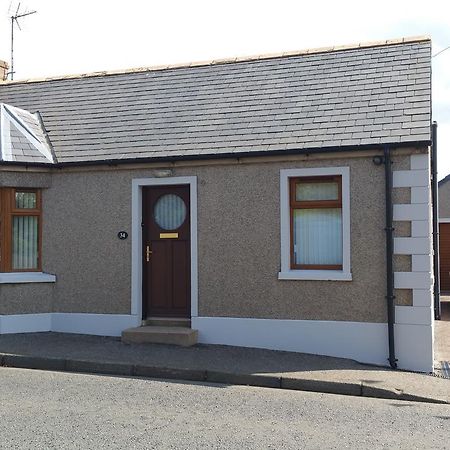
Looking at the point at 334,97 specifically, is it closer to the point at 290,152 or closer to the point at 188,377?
the point at 290,152

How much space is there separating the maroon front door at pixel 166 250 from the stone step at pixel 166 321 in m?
0.07

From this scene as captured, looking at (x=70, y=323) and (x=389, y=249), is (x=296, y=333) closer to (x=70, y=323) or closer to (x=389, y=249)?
(x=389, y=249)

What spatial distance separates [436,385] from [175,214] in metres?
4.91

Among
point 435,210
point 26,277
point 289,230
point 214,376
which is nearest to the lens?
point 214,376

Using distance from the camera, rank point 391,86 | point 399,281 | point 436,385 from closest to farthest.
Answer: point 436,385
point 399,281
point 391,86

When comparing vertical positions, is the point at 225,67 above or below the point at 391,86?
above

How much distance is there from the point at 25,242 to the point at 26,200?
72 centimetres

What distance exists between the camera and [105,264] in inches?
421

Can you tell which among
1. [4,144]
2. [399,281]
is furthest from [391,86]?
[4,144]

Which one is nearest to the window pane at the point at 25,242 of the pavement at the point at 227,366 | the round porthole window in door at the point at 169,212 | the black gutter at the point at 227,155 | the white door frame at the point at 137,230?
the black gutter at the point at 227,155

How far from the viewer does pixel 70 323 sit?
35.7 ft

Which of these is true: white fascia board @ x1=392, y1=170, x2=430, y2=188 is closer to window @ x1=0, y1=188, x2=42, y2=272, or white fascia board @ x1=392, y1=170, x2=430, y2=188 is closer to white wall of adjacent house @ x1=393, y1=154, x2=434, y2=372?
white wall of adjacent house @ x1=393, y1=154, x2=434, y2=372

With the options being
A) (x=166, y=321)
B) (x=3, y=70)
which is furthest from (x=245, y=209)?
(x=3, y=70)

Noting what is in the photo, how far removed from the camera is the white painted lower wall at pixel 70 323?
10.5m
